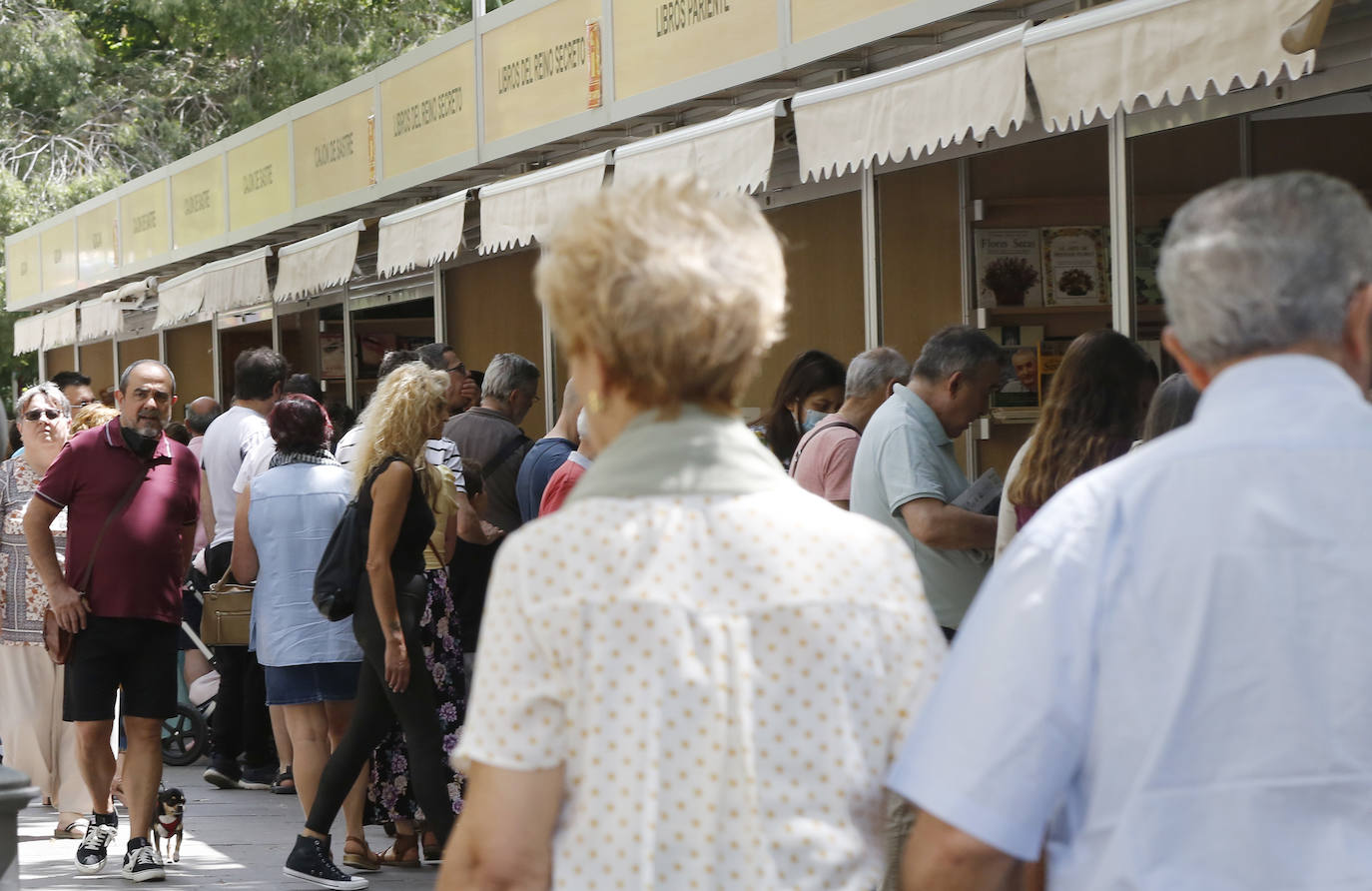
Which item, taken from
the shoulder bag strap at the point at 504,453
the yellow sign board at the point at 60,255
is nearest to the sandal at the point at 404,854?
the shoulder bag strap at the point at 504,453

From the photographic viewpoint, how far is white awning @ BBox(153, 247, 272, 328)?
42.0 ft

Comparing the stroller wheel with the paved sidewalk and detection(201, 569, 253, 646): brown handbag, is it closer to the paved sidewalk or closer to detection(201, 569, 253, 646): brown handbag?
the paved sidewalk

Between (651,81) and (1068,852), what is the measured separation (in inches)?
298

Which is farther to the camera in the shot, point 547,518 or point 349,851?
point 349,851

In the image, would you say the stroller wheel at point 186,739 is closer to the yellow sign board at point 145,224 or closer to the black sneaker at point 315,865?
the black sneaker at point 315,865

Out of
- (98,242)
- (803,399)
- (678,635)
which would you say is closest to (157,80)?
(98,242)

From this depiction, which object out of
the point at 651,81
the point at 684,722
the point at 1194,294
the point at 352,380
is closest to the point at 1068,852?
the point at 684,722

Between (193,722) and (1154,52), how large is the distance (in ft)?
21.5

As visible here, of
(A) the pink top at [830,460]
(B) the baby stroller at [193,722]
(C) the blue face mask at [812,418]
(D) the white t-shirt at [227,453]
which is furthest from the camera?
(B) the baby stroller at [193,722]

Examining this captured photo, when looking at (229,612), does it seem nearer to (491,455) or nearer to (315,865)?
(491,455)

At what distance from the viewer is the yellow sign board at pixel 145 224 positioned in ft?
60.3

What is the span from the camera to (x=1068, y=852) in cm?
191

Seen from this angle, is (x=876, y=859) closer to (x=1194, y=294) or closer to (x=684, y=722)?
(x=684, y=722)

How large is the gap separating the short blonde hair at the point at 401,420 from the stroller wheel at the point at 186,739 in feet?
12.7
